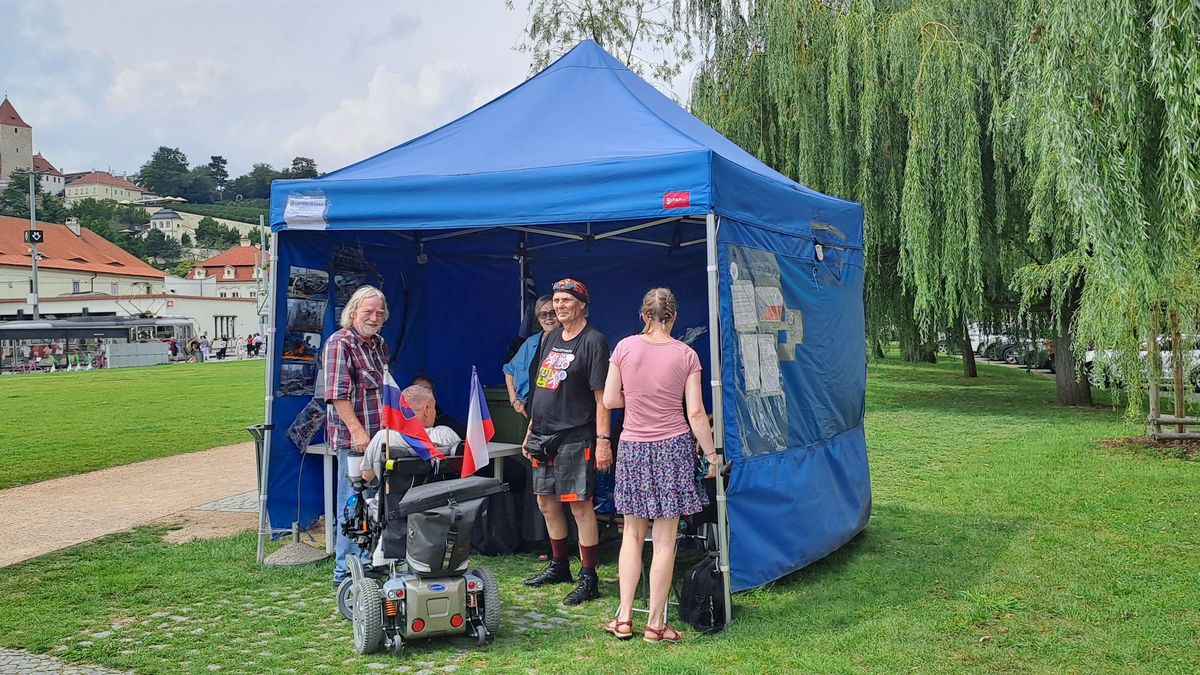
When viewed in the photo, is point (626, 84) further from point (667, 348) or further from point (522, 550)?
point (522, 550)

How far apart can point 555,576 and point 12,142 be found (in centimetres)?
15515

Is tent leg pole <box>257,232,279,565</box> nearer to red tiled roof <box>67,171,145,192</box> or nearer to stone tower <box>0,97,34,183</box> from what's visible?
stone tower <box>0,97,34,183</box>

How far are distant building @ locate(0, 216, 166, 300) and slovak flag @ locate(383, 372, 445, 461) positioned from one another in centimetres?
8516

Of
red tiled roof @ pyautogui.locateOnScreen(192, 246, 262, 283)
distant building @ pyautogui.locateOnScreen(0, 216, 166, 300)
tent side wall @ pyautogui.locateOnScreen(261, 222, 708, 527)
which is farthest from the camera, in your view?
red tiled roof @ pyautogui.locateOnScreen(192, 246, 262, 283)

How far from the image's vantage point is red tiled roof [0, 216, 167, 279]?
84.5m

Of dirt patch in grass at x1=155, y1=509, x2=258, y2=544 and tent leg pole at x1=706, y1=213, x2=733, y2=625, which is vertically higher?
tent leg pole at x1=706, y1=213, x2=733, y2=625

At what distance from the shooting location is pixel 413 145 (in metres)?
6.36

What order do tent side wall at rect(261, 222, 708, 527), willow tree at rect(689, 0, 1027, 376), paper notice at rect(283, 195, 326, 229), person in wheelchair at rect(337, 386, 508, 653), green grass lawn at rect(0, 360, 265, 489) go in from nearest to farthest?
person in wheelchair at rect(337, 386, 508, 653) < paper notice at rect(283, 195, 326, 229) < tent side wall at rect(261, 222, 708, 527) < green grass lawn at rect(0, 360, 265, 489) < willow tree at rect(689, 0, 1027, 376)

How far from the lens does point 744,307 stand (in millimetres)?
5023

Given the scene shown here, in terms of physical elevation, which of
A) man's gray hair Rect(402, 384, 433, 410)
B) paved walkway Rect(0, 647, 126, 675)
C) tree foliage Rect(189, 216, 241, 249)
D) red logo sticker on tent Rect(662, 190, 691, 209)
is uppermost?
tree foliage Rect(189, 216, 241, 249)

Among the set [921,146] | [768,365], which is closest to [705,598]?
[768,365]

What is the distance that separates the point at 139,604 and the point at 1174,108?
20.0 feet

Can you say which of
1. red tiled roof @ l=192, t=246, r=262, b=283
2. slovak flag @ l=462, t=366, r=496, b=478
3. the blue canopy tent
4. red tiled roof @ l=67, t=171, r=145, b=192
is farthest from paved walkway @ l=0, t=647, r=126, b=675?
red tiled roof @ l=67, t=171, r=145, b=192

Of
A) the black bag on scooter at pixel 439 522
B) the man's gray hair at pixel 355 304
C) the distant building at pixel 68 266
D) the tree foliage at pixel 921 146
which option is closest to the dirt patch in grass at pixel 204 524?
the man's gray hair at pixel 355 304
